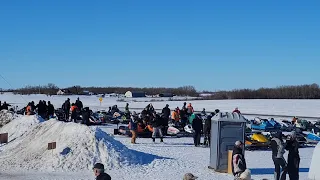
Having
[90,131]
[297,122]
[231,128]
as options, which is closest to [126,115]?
[297,122]

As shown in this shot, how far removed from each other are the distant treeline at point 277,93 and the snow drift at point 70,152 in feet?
253

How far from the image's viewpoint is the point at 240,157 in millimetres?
12617

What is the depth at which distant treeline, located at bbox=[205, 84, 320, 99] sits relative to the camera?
309ft

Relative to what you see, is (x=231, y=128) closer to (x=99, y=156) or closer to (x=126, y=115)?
(x=99, y=156)

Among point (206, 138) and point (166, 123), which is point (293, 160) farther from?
point (166, 123)

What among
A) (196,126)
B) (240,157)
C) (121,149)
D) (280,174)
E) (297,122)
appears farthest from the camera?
(297,122)

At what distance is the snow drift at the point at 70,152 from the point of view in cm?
1661

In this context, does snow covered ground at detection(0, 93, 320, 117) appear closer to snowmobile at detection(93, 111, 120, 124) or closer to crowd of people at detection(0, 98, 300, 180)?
snowmobile at detection(93, 111, 120, 124)

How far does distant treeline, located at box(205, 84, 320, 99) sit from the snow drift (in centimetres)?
7714

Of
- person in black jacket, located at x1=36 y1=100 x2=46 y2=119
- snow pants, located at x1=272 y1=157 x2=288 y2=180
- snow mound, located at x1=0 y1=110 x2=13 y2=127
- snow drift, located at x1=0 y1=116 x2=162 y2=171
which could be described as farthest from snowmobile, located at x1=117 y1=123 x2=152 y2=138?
snow pants, located at x1=272 y1=157 x2=288 y2=180

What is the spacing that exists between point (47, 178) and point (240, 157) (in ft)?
20.4

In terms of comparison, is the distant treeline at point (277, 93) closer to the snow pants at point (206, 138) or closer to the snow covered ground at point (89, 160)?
the snow pants at point (206, 138)

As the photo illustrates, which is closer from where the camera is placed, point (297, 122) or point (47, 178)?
point (47, 178)

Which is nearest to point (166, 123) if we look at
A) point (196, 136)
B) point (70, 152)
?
point (196, 136)
